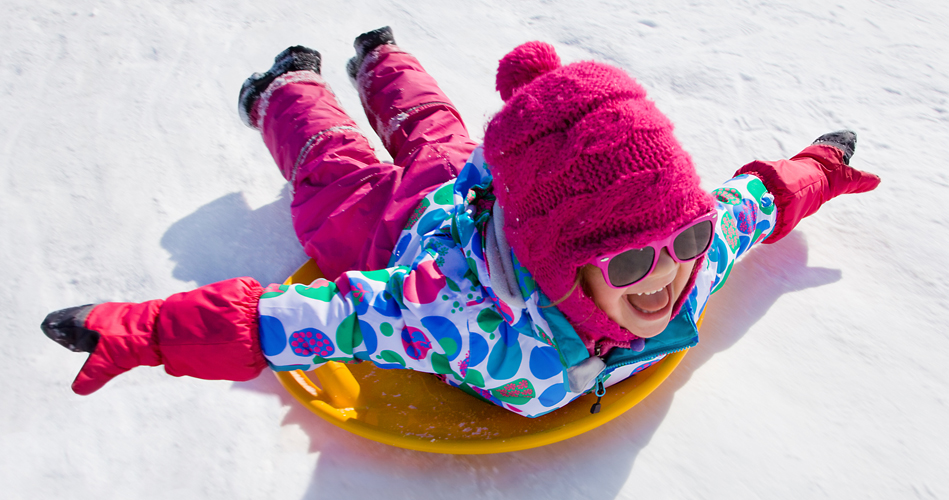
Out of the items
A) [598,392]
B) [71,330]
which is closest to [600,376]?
[598,392]

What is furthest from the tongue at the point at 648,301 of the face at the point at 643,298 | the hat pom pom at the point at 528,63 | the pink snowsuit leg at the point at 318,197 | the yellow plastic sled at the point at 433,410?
the pink snowsuit leg at the point at 318,197

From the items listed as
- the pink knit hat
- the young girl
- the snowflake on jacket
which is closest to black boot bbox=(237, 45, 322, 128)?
the young girl

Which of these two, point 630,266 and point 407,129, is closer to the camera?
point 630,266

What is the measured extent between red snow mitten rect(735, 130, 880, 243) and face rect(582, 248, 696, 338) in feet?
1.57

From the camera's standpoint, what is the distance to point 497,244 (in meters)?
1.00

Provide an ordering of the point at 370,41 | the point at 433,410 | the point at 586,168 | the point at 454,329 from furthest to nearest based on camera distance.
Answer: the point at 370,41, the point at 433,410, the point at 454,329, the point at 586,168

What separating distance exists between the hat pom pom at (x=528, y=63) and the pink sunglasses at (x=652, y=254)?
310 millimetres

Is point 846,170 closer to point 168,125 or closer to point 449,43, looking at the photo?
point 449,43

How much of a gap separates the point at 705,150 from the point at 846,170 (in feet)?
1.23

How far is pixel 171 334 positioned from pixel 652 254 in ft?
2.36

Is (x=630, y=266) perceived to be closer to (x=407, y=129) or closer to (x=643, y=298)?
(x=643, y=298)

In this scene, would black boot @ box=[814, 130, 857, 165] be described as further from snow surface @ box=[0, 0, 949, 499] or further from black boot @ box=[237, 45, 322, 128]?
black boot @ box=[237, 45, 322, 128]

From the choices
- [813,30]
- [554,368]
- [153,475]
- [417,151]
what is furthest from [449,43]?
[153,475]

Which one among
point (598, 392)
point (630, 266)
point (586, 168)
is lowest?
point (598, 392)
